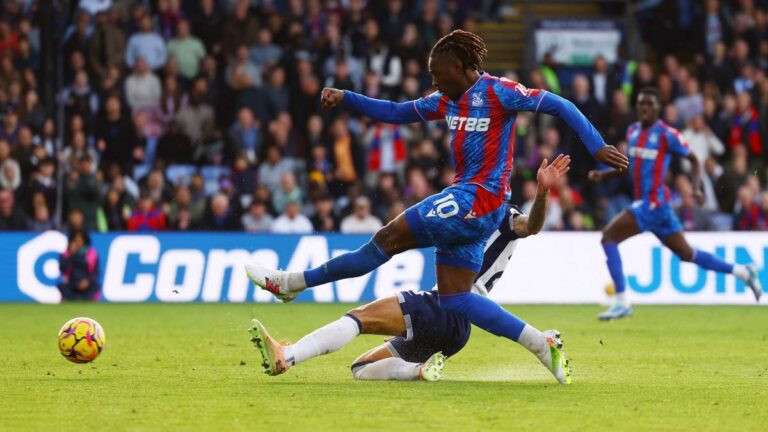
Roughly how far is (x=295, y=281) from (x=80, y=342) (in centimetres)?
181

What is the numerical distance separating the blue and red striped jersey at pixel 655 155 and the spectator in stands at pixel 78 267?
7.31 m

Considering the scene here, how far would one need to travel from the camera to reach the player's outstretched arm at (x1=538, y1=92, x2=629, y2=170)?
8539mm

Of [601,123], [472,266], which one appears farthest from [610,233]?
[472,266]

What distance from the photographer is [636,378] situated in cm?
970

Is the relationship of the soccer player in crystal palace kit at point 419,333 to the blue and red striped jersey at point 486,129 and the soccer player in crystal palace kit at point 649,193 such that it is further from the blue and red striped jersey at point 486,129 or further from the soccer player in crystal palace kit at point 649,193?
the soccer player in crystal palace kit at point 649,193

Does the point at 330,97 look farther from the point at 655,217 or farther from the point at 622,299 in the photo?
the point at 622,299

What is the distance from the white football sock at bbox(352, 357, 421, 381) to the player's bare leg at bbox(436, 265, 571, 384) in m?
0.63

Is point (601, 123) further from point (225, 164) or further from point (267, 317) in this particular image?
point (267, 317)

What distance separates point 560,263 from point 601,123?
3.10m

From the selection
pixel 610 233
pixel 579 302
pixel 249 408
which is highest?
pixel 249 408

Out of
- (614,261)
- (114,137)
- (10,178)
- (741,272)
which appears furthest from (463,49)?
(114,137)

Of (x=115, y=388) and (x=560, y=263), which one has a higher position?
(x=115, y=388)

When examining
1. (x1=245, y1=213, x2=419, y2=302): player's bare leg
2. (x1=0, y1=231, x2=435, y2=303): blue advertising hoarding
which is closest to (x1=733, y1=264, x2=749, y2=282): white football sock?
(x1=0, y1=231, x2=435, y2=303): blue advertising hoarding

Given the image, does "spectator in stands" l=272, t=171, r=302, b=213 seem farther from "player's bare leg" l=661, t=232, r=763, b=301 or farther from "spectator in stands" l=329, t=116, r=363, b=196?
"player's bare leg" l=661, t=232, r=763, b=301
